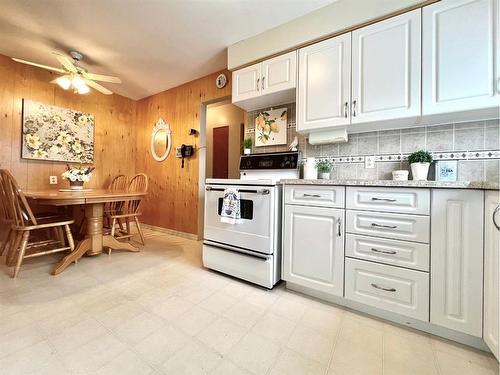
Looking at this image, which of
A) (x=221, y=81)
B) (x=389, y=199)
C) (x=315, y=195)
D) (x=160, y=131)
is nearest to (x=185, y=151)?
(x=160, y=131)

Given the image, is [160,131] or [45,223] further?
[160,131]

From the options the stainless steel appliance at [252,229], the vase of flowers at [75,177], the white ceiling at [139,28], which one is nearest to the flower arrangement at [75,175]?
the vase of flowers at [75,177]

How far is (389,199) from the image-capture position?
1354 millimetres

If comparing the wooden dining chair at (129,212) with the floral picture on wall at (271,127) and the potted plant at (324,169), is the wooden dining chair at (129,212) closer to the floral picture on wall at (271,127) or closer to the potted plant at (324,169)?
the floral picture on wall at (271,127)

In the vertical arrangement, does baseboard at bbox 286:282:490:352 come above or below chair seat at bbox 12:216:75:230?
below

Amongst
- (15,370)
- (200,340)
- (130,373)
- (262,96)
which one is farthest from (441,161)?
(15,370)

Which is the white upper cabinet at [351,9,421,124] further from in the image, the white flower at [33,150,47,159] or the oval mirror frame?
the white flower at [33,150,47,159]

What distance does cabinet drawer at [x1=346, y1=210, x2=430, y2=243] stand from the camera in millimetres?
1274

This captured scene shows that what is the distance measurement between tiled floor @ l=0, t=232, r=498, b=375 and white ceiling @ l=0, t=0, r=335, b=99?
7.88 feet

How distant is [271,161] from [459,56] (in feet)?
4.92

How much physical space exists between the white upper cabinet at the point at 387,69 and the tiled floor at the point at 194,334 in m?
1.44

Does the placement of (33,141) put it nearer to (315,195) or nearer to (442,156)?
(315,195)

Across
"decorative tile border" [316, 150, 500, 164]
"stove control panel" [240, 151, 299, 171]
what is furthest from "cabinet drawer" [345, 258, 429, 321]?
"stove control panel" [240, 151, 299, 171]

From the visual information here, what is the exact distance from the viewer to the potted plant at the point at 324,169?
193 centimetres
